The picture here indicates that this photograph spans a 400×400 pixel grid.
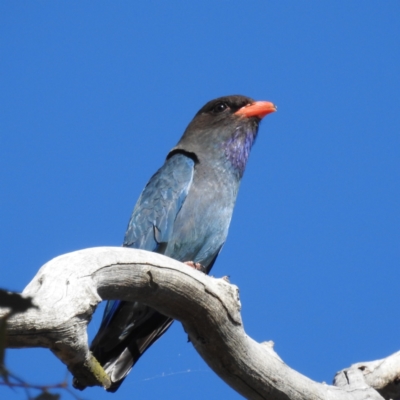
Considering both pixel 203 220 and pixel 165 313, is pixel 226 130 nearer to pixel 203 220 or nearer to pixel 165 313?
pixel 203 220

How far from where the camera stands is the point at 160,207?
5.94 m

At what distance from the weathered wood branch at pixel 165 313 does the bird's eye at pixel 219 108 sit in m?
3.17

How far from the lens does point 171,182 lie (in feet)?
19.8

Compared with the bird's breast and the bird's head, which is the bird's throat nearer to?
the bird's head

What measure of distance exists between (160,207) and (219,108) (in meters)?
1.57

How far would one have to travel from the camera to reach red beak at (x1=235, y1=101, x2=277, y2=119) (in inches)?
273

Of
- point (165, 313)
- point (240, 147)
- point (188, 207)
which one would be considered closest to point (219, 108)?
point (240, 147)

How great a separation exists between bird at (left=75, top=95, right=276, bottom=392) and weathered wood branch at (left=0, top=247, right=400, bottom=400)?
1.02m

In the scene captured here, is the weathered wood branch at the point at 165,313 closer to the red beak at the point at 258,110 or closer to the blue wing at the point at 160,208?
the blue wing at the point at 160,208

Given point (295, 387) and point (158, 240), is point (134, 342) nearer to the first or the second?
point (158, 240)

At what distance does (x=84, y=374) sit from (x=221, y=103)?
13.9ft

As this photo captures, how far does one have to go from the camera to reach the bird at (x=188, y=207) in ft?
16.5

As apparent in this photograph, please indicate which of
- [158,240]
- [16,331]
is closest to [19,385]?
[16,331]

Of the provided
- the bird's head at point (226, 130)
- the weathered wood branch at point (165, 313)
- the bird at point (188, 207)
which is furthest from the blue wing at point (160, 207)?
the weathered wood branch at point (165, 313)
